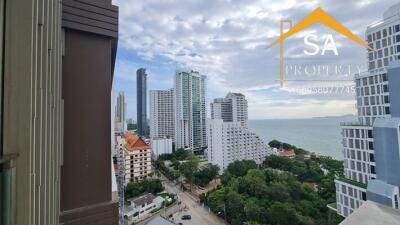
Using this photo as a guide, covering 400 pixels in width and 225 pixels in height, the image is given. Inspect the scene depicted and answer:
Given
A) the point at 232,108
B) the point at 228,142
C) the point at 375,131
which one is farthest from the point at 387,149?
the point at 232,108

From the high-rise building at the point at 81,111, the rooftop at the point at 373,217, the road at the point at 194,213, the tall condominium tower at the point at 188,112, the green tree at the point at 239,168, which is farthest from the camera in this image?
the tall condominium tower at the point at 188,112

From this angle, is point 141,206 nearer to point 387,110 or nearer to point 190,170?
point 190,170

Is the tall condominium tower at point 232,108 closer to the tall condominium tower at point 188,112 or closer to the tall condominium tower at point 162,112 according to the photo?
the tall condominium tower at point 188,112

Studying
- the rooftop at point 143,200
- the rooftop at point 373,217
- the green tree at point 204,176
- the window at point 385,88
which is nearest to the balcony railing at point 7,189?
the rooftop at point 373,217

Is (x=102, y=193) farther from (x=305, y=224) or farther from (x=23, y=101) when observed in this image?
(x=305, y=224)

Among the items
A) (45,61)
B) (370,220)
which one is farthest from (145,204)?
(45,61)

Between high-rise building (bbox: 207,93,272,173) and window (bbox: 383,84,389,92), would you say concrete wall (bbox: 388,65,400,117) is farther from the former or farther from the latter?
high-rise building (bbox: 207,93,272,173)
